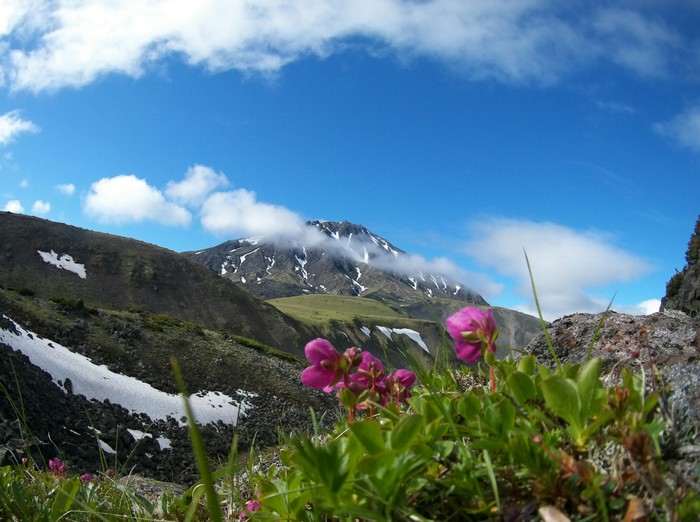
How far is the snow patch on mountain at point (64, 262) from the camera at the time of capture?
91.1 m

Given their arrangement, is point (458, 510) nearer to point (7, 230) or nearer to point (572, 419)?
point (572, 419)

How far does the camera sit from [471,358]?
2434mm

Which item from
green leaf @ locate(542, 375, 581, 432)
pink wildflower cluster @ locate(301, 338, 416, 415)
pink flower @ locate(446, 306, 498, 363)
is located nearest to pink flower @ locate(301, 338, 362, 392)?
pink wildflower cluster @ locate(301, 338, 416, 415)

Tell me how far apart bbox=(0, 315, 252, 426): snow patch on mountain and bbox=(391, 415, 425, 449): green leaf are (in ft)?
85.7

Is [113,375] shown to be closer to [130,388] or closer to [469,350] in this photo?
[130,388]

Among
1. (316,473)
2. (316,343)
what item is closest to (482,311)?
(316,343)

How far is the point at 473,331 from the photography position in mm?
2354

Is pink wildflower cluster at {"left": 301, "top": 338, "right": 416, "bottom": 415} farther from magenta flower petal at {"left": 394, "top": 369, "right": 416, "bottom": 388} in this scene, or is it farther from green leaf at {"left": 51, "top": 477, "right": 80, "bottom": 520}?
green leaf at {"left": 51, "top": 477, "right": 80, "bottom": 520}

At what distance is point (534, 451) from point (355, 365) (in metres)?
1.06

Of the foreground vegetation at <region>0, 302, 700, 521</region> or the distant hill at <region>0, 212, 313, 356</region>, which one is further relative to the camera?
the distant hill at <region>0, 212, 313, 356</region>

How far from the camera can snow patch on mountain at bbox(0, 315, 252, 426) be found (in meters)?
27.2

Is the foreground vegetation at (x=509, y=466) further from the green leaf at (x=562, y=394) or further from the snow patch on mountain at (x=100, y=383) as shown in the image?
the snow patch on mountain at (x=100, y=383)

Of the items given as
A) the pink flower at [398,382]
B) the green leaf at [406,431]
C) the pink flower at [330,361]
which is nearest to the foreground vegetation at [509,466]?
the green leaf at [406,431]

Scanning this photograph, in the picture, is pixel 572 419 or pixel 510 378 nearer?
pixel 572 419
